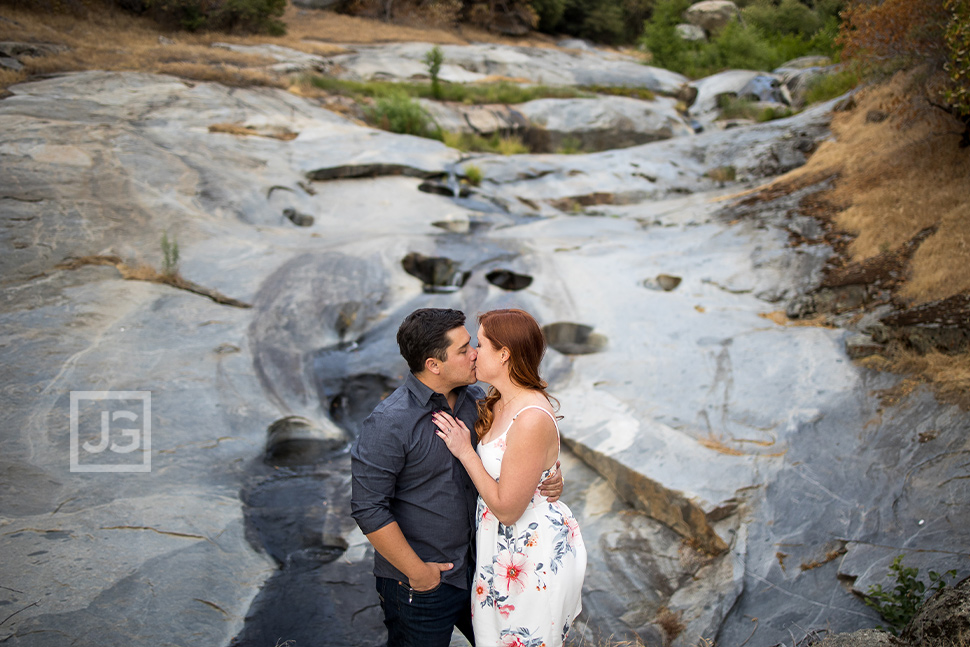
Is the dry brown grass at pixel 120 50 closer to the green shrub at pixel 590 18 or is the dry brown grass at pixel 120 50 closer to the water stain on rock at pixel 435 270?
the water stain on rock at pixel 435 270

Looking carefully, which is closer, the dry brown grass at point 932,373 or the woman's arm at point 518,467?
the woman's arm at point 518,467

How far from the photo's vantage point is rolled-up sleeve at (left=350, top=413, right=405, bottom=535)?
2.30m

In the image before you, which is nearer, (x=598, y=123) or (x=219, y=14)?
(x=598, y=123)

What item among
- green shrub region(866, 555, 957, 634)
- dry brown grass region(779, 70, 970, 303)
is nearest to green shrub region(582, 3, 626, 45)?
dry brown grass region(779, 70, 970, 303)

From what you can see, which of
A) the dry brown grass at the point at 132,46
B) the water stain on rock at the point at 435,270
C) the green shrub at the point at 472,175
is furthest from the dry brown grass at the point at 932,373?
the dry brown grass at the point at 132,46

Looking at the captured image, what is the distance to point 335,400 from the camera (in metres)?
6.25

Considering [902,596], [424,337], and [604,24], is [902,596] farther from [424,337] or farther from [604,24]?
[604,24]

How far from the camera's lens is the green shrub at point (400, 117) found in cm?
1420

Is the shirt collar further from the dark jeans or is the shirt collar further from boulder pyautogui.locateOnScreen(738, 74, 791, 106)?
boulder pyautogui.locateOnScreen(738, 74, 791, 106)

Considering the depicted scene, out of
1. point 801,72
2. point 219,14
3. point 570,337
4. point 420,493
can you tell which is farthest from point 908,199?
point 219,14

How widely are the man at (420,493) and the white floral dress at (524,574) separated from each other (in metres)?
0.10

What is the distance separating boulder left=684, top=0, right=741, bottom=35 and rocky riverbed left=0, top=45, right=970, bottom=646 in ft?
86.4

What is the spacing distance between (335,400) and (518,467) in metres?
4.29

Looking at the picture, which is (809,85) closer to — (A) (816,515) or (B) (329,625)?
(A) (816,515)
